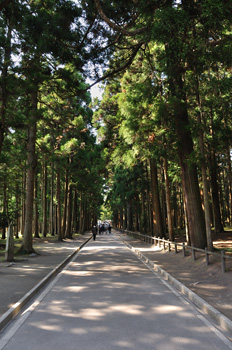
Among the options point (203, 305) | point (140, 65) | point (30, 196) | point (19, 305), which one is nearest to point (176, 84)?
point (140, 65)

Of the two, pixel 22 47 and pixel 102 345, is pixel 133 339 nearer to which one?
pixel 102 345

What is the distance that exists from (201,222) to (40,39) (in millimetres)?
9999

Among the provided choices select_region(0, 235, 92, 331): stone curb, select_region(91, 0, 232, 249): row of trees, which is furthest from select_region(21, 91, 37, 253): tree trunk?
select_region(0, 235, 92, 331): stone curb

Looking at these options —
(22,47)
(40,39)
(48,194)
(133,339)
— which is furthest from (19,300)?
(48,194)

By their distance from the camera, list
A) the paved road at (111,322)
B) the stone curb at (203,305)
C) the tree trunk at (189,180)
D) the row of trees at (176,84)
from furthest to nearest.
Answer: the tree trunk at (189,180) → the row of trees at (176,84) → the stone curb at (203,305) → the paved road at (111,322)

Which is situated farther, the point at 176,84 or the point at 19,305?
the point at 176,84

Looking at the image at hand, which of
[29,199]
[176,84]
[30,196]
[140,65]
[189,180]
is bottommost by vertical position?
[29,199]

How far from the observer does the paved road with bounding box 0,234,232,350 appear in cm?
433

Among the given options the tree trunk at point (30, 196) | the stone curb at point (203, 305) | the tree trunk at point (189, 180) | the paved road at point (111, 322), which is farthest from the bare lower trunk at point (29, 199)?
the stone curb at point (203, 305)

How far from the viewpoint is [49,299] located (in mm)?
7109

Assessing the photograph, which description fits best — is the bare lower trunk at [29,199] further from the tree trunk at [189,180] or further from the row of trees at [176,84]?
the tree trunk at [189,180]

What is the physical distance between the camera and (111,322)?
5.28m

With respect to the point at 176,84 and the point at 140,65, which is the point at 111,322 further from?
the point at 140,65

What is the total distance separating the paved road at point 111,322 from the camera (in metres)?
4.33
